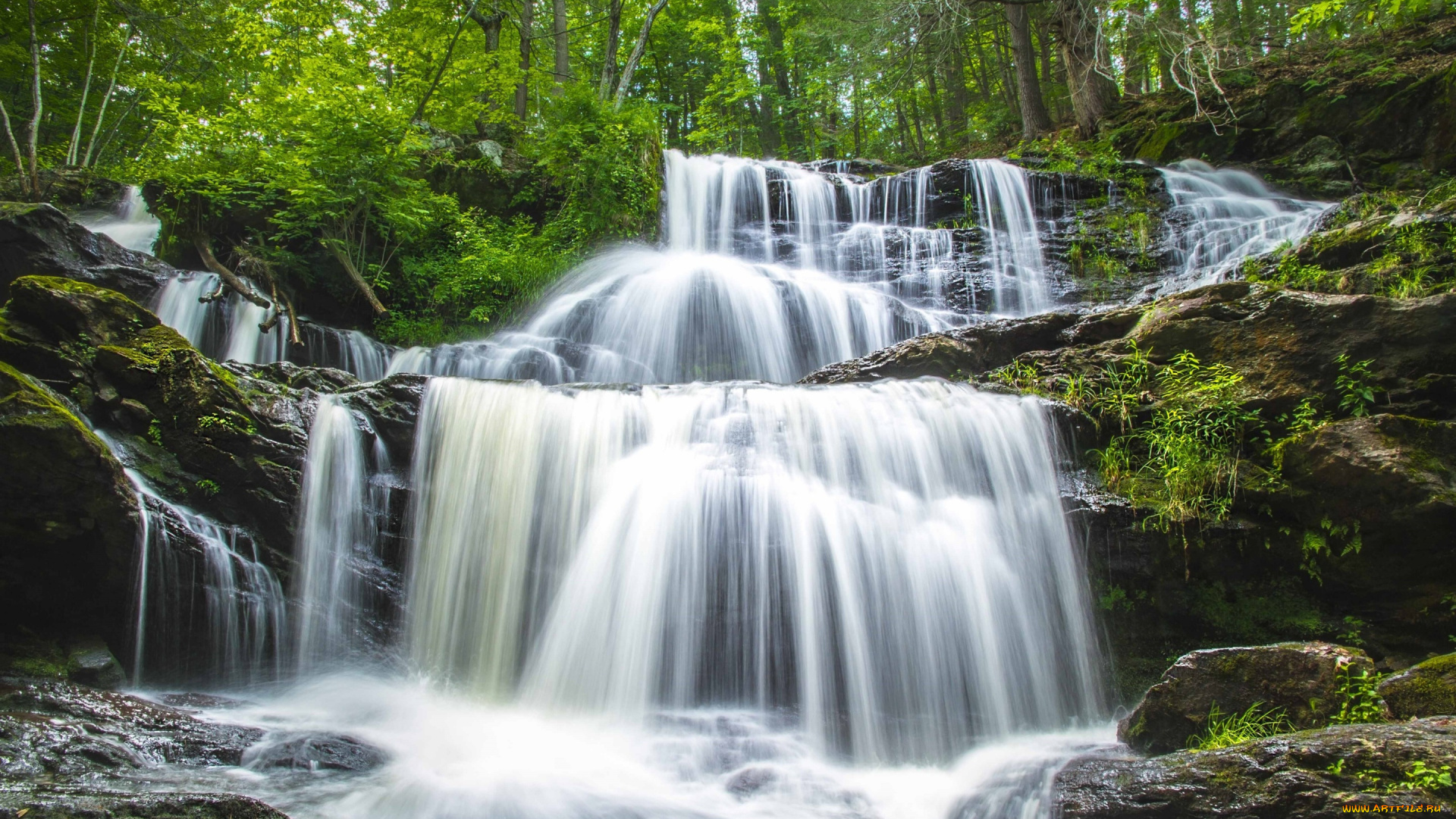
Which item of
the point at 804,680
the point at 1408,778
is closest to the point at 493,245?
the point at 804,680

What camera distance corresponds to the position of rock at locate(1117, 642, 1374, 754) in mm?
3436

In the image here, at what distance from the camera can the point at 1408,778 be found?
255 centimetres

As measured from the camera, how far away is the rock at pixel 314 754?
3904 mm

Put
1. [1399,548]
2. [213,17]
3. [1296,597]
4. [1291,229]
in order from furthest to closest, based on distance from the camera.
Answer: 1. [213,17]
2. [1291,229]
3. [1296,597]
4. [1399,548]

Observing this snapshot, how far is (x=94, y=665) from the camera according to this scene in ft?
14.5

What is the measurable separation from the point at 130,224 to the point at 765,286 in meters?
13.0

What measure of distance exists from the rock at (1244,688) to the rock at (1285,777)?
2.08ft

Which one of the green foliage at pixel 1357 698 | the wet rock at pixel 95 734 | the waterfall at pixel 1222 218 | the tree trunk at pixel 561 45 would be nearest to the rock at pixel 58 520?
the wet rock at pixel 95 734

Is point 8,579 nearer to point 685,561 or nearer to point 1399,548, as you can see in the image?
point 685,561

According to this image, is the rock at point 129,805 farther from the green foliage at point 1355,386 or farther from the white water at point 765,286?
the green foliage at point 1355,386

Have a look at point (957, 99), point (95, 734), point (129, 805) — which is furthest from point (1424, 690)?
point (957, 99)

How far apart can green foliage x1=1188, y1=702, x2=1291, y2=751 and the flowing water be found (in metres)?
0.81

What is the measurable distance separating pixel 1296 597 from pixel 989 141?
16.2 meters

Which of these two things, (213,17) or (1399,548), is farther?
(213,17)
